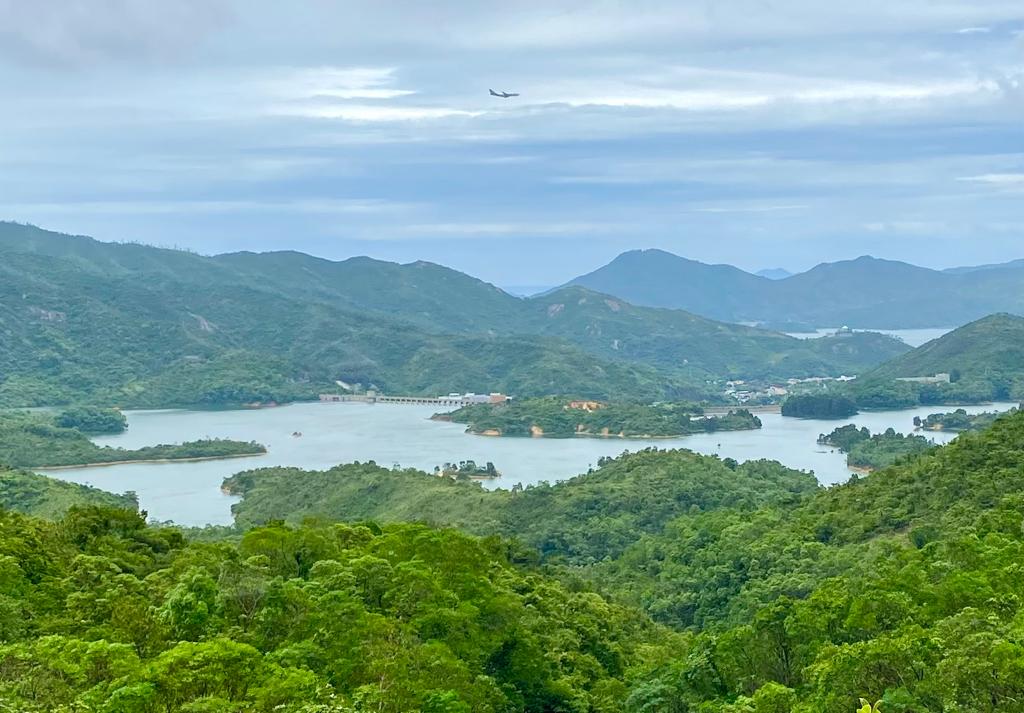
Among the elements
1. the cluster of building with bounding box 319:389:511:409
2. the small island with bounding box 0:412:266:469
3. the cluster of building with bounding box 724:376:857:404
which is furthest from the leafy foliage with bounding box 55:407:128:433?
the cluster of building with bounding box 724:376:857:404

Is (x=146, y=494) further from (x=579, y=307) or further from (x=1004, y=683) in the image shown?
(x=579, y=307)

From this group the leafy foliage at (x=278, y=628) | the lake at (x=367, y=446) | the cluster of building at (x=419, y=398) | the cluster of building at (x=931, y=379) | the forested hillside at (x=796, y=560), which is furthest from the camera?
the cluster of building at (x=419, y=398)

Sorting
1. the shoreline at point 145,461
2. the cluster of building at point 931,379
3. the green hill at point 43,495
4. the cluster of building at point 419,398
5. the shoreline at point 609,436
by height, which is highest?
the cluster of building at point 931,379

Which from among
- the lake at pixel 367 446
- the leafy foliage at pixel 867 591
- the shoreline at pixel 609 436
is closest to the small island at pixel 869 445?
the lake at pixel 367 446

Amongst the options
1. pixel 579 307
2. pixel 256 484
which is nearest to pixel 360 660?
pixel 256 484

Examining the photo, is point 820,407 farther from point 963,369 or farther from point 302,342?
point 302,342

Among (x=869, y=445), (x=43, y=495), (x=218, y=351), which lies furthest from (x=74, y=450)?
(x=218, y=351)

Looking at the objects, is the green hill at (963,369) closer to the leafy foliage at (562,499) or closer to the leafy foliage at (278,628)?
the leafy foliage at (562,499)
